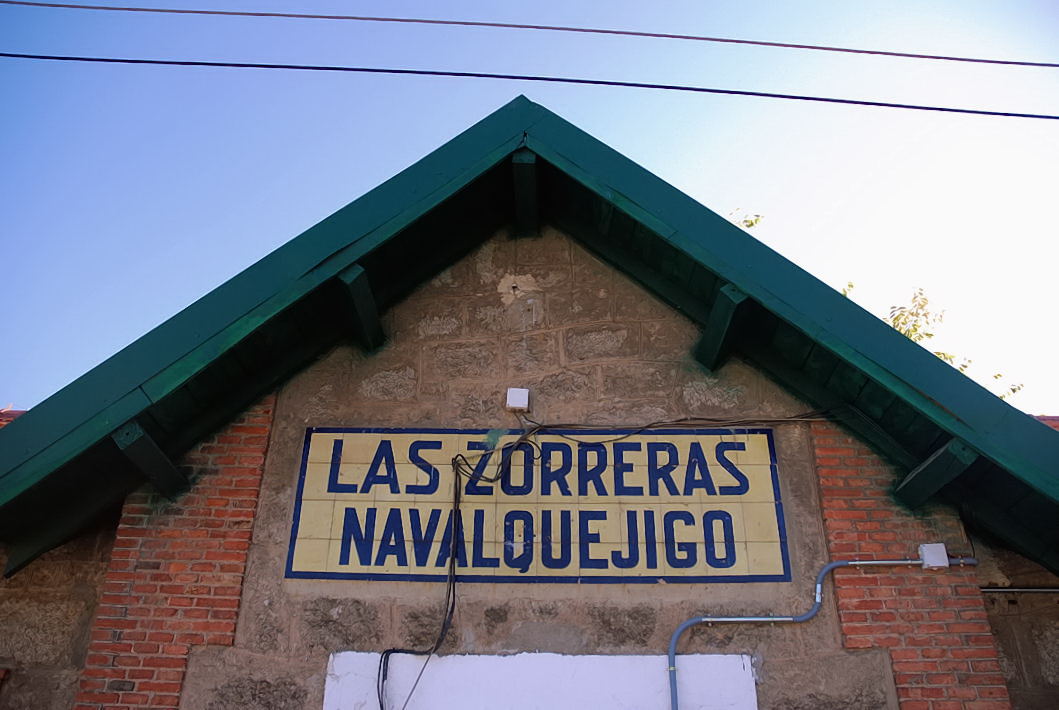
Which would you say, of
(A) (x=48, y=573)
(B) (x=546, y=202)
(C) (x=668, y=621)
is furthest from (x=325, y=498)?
(B) (x=546, y=202)

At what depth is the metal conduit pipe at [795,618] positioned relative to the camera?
5.12 meters

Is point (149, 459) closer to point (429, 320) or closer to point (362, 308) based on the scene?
point (362, 308)

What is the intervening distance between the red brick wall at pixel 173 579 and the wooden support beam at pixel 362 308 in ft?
3.08

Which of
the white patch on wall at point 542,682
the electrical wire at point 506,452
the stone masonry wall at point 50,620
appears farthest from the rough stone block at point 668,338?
the stone masonry wall at point 50,620

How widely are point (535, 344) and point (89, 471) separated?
2895 millimetres

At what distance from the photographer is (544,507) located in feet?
18.5

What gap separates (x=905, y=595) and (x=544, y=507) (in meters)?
2.16

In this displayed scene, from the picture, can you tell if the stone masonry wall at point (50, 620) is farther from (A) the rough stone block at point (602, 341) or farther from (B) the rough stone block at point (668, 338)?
(B) the rough stone block at point (668, 338)

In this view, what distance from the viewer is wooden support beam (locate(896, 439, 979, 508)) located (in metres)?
5.15

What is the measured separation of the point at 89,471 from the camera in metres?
5.53

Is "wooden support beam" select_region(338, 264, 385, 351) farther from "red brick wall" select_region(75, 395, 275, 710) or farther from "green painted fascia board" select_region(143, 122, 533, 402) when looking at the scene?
"red brick wall" select_region(75, 395, 275, 710)

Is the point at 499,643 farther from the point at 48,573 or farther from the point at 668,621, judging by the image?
the point at 48,573

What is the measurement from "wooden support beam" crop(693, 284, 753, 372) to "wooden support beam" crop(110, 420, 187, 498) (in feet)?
11.2

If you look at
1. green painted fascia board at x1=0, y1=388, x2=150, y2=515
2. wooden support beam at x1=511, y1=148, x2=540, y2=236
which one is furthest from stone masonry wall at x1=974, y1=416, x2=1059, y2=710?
green painted fascia board at x1=0, y1=388, x2=150, y2=515
